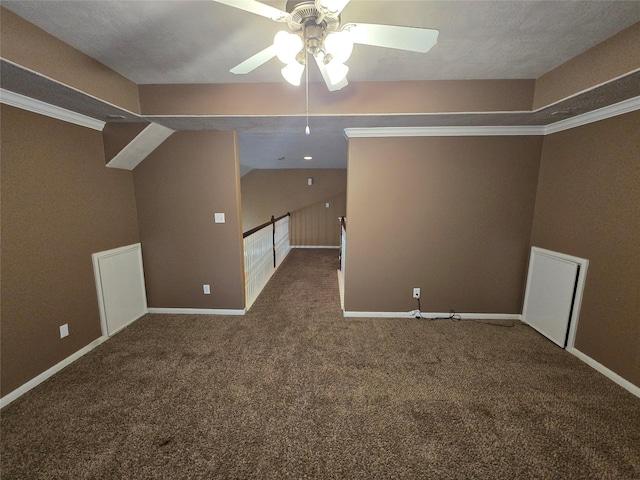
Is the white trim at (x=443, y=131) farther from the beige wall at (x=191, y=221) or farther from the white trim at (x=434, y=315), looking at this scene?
the white trim at (x=434, y=315)

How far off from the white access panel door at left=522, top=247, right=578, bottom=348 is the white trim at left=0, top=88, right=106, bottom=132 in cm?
463

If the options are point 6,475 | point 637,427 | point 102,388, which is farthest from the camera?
point 102,388

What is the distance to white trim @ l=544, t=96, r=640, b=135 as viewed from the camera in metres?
1.86

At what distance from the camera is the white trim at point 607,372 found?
73.4 inches

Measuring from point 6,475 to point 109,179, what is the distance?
232cm

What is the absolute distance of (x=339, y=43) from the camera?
1.06 meters

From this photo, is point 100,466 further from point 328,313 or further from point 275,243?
point 275,243

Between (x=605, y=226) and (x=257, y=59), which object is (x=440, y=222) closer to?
(x=605, y=226)

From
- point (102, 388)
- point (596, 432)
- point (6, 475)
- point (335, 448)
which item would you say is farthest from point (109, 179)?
point (596, 432)

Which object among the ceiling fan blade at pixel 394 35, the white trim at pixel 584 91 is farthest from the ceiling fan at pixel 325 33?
the white trim at pixel 584 91

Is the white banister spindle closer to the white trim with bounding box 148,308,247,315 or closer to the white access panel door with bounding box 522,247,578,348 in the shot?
the white trim with bounding box 148,308,247,315

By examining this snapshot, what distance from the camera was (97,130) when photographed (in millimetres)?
2426

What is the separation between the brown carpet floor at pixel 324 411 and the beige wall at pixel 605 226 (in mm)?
302

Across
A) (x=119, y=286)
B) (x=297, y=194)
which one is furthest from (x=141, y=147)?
(x=297, y=194)
